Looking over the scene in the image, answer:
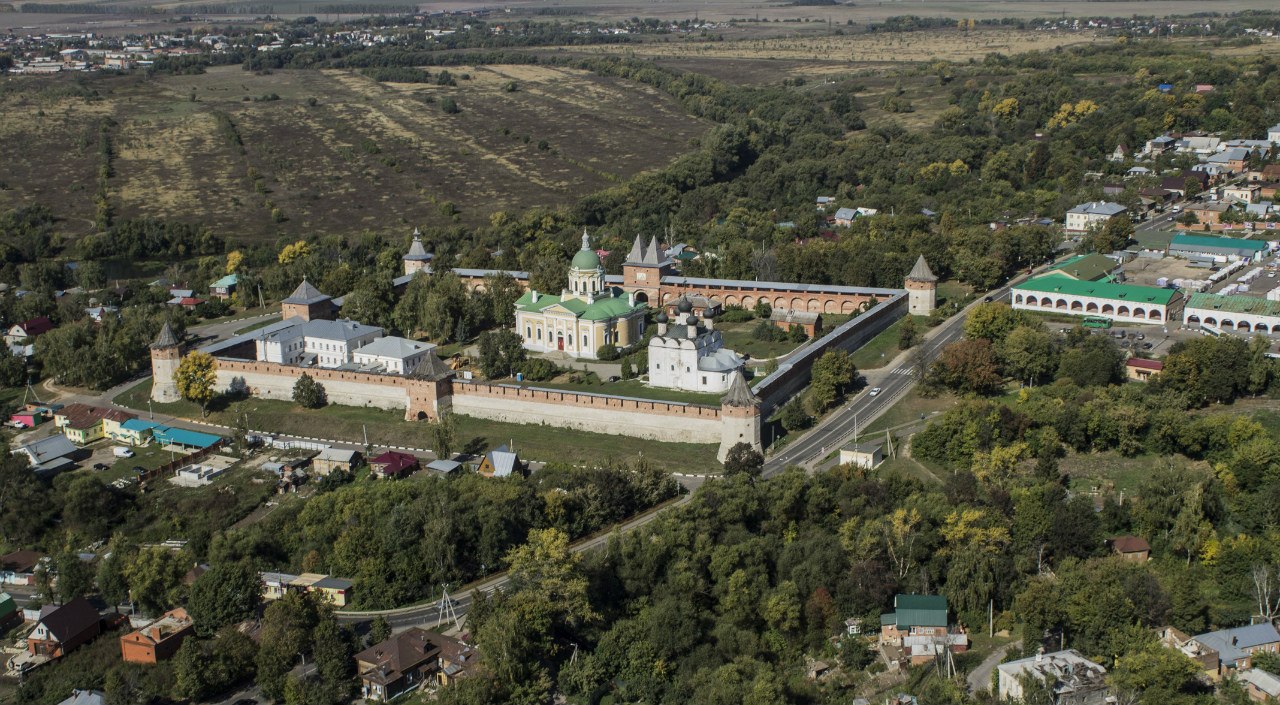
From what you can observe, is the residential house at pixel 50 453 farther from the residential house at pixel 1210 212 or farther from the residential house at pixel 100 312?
the residential house at pixel 1210 212

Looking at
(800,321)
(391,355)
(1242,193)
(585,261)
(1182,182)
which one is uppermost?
(585,261)

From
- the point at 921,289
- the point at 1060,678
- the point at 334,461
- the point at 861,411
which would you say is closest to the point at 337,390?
the point at 334,461

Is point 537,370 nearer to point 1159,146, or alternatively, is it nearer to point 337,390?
point 337,390

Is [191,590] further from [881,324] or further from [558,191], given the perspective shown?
[558,191]

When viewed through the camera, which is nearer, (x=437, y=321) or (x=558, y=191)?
(x=437, y=321)

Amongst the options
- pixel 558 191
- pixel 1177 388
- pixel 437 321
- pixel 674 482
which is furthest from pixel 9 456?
pixel 558 191

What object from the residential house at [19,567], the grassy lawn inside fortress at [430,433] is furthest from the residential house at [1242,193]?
the residential house at [19,567]

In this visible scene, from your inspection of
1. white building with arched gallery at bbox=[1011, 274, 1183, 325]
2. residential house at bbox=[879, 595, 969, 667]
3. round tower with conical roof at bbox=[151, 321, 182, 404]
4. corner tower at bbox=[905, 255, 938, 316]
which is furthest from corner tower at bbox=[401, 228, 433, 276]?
residential house at bbox=[879, 595, 969, 667]
